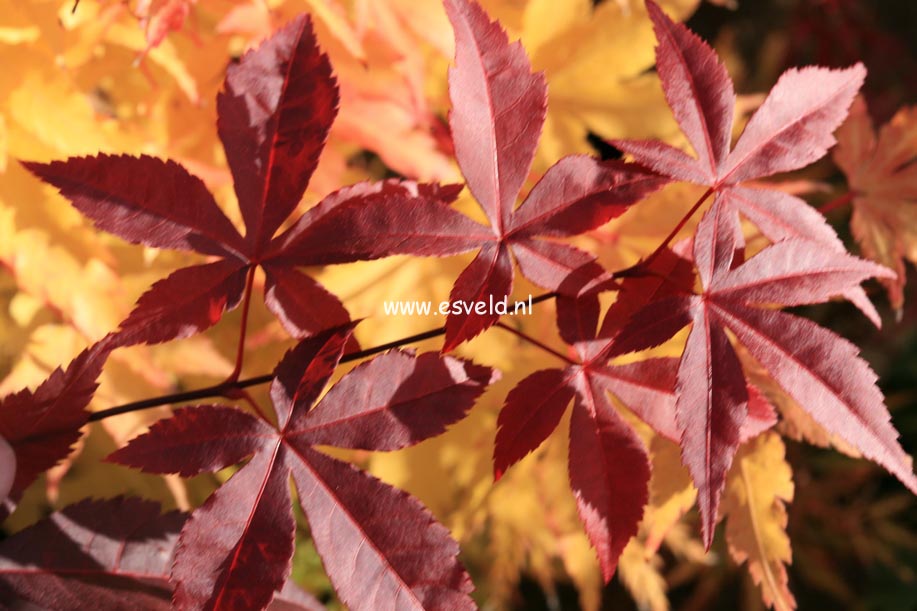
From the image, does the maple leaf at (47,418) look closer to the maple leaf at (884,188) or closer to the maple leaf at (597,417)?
the maple leaf at (597,417)

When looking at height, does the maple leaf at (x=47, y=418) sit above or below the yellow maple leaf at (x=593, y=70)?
below

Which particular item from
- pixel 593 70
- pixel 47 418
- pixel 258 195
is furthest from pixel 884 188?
pixel 47 418

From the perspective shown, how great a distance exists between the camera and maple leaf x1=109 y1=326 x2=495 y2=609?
13.9 inches

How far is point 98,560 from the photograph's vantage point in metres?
0.43

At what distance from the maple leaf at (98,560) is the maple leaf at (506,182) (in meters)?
0.22

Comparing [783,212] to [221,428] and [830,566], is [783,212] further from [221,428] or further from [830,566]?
[830,566]

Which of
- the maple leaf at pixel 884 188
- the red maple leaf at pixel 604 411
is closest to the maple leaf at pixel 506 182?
the red maple leaf at pixel 604 411

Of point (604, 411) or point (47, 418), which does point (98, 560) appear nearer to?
point (47, 418)

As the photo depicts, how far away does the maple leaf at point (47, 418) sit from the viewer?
0.39 m

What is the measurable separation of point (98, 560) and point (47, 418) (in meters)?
0.09

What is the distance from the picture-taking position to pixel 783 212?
42 centimetres

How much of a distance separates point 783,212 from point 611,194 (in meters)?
0.11

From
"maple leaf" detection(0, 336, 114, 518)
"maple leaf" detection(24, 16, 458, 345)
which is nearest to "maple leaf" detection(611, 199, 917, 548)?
"maple leaf" detection(24, 16, 458, 345)

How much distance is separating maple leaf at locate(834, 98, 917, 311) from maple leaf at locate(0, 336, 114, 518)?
1.77 ft
